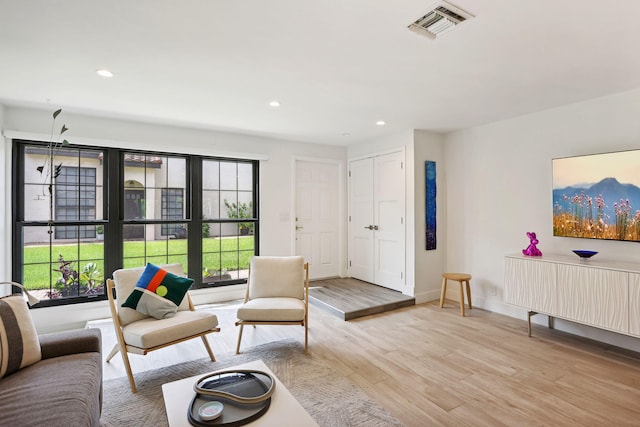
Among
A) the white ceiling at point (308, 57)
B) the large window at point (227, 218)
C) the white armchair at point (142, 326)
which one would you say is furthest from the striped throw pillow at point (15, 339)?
the large window at point (227, 218)

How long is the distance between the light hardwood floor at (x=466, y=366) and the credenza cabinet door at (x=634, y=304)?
356mm

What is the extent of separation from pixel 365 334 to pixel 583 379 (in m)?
1.82

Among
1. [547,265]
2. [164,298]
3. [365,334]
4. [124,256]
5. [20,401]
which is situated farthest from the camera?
[124,256]

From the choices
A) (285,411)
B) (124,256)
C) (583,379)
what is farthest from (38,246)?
(583,379)

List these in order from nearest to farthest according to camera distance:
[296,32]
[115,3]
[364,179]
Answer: [115,3] → [296,32] → [364,179]

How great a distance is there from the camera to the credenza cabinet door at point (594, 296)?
2.69 m

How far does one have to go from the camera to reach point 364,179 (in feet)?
17.6

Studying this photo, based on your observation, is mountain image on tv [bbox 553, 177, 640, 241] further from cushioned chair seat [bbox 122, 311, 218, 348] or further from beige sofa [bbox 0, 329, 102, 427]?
beige sofa [bbox 0, 329, 102, 427]

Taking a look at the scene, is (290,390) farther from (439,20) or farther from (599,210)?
(599,210)

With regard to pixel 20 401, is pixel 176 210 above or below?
above

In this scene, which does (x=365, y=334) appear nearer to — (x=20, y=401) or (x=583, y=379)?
(x=583, y=379)

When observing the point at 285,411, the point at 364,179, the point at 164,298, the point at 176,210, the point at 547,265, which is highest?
the point at 364,179

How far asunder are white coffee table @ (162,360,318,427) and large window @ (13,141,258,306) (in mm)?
2947

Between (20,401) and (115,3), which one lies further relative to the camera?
(115,3)
